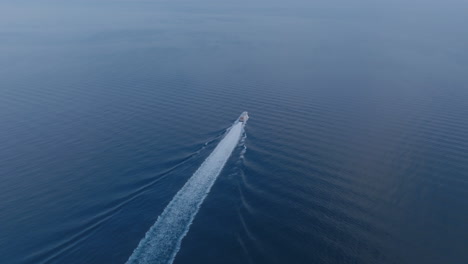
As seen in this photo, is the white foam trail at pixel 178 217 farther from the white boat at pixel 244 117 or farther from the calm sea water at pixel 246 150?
the white boat at pixel 244 117

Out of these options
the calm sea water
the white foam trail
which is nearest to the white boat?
the calm sea water

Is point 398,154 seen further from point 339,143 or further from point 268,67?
point 268,67

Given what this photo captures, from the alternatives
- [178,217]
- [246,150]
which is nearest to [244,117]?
[246,150]

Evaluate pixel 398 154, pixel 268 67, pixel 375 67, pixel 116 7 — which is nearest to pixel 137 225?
pixel 398 154

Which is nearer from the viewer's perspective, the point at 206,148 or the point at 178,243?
the point at 178,243

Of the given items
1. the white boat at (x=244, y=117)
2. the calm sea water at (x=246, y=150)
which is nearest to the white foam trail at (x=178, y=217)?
the calm sea water at (x=246, y=150)

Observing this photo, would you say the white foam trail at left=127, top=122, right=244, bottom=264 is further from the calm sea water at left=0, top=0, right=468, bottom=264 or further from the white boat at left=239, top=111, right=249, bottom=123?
the white boat at left=239, top=111, right=249, bottom=123
